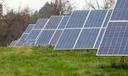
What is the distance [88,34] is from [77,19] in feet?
8.77

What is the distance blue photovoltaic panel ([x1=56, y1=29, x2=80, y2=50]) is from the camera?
21594 mm

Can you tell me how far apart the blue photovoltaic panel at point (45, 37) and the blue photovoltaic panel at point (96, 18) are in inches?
319

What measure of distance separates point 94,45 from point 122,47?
5606 mm

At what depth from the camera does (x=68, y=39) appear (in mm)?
22125

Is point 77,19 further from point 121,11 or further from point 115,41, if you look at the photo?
point 115,41

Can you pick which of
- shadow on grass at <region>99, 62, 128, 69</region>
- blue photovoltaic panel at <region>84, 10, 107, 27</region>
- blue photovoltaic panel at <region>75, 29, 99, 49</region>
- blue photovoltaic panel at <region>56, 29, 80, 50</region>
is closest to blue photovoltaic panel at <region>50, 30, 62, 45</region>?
blue photovoltaic panel at <region>84, 10, 107, 27</region>

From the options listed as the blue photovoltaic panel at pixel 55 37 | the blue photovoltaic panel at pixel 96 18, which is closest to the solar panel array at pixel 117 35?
the blue photovoltaic panel at pixel 96 18

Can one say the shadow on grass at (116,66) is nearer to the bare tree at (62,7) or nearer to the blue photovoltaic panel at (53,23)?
the blue photovoltaic panel at (53,23)

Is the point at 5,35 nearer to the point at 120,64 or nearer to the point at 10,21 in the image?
the point at 10,21

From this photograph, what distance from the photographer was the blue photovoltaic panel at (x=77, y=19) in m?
23.3

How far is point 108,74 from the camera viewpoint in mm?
14273

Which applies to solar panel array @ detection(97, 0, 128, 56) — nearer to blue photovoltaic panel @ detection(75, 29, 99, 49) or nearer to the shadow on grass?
the shadow on grass

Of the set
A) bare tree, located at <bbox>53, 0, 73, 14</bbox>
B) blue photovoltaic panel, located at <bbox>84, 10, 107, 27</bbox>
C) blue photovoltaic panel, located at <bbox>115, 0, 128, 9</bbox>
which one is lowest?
bare tree, located at <bbox>53, 0, 73, 14</bbox>

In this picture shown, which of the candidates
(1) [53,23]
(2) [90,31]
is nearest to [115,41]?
(2) [90,31]
